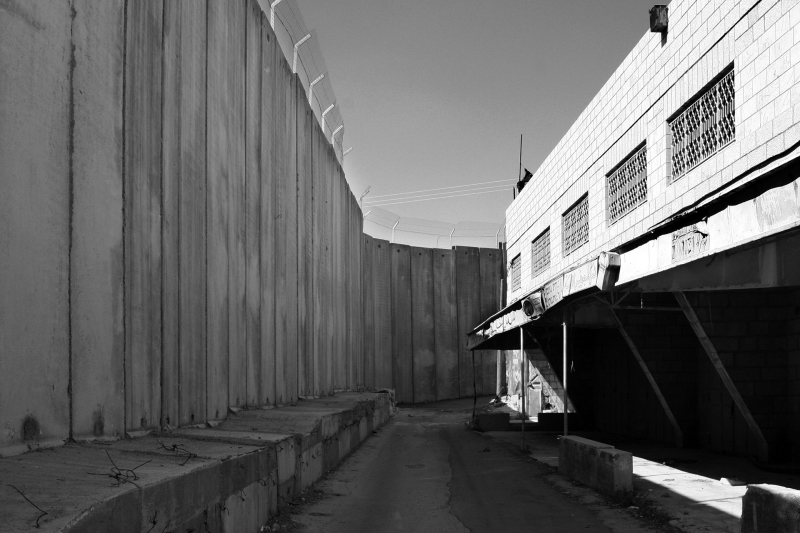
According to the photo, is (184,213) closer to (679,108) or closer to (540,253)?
(679,108)

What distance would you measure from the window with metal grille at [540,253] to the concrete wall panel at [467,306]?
11001mm

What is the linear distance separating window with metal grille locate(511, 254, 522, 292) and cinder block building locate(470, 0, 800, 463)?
6569mm

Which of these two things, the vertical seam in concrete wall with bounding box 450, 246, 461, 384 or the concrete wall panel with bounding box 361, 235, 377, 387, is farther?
the vertical seam in concrete wall with bounding box 450, 246, 461, 384

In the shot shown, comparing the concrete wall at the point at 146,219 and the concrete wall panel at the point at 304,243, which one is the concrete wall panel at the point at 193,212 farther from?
the concrete wall panel at the point at 304,243

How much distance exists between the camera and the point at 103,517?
3760 mm

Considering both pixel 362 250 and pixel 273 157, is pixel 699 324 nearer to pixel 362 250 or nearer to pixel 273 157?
pixel 273 157

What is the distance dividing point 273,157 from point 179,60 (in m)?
4.98

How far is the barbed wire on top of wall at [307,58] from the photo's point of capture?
14.3 m

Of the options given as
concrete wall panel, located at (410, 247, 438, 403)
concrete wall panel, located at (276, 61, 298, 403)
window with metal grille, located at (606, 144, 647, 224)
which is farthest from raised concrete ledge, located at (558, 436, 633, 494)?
concrete wall panel, located at (410, 247, 438, 403)

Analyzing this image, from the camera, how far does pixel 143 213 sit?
7410 millimetres

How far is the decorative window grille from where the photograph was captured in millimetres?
10031

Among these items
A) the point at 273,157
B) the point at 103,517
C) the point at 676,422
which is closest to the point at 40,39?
the point at 103,517

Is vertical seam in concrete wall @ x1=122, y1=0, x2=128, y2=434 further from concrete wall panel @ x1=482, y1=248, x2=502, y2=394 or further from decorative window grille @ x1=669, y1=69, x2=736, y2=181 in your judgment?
concrete wall panel @ x1=482, y1=248, x2=502, y2=394

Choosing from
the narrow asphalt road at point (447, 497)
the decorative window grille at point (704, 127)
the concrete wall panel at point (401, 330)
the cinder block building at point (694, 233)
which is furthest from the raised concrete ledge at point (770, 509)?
the concrete wall panel at point (401, 330)
